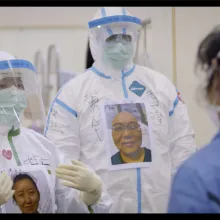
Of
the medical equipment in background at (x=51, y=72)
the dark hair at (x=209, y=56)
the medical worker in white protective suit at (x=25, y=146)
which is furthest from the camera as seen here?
the medical equipment in background at (x=51, y=72)

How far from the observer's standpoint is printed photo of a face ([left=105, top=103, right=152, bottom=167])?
147 cm

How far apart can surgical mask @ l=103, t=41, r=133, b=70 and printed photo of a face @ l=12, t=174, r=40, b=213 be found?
0.50 meters

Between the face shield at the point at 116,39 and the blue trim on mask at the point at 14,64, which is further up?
the face shield at the point at 116,39

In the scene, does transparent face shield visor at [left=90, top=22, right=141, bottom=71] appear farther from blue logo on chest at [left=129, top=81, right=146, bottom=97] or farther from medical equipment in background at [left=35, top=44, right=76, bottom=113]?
medical equipment in background at [left=35, top=44, right=76, bottom=113]

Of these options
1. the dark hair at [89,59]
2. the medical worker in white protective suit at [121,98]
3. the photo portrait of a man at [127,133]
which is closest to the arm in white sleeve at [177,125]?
the medical worker in white protective suit at [121,98]

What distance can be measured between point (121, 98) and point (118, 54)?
150 mm

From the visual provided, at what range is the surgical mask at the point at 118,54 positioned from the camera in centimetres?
153

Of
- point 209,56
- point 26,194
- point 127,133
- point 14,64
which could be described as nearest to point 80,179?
point 26,194

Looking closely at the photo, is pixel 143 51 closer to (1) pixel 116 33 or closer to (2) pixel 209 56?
(1) pixel 116 33

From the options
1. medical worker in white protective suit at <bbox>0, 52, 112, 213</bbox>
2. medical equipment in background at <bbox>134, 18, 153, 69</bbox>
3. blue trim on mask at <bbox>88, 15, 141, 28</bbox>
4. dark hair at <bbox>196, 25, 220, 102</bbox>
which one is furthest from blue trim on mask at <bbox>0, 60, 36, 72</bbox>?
dark hair at <bbox>196, 25, 220, 102</bbox>

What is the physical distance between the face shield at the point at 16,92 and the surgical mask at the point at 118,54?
276mm

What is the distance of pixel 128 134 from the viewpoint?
4.86 feet

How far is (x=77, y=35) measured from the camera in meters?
1.71

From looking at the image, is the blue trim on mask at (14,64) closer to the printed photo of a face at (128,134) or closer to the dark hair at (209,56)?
the printed photo of a face at (128,134)
